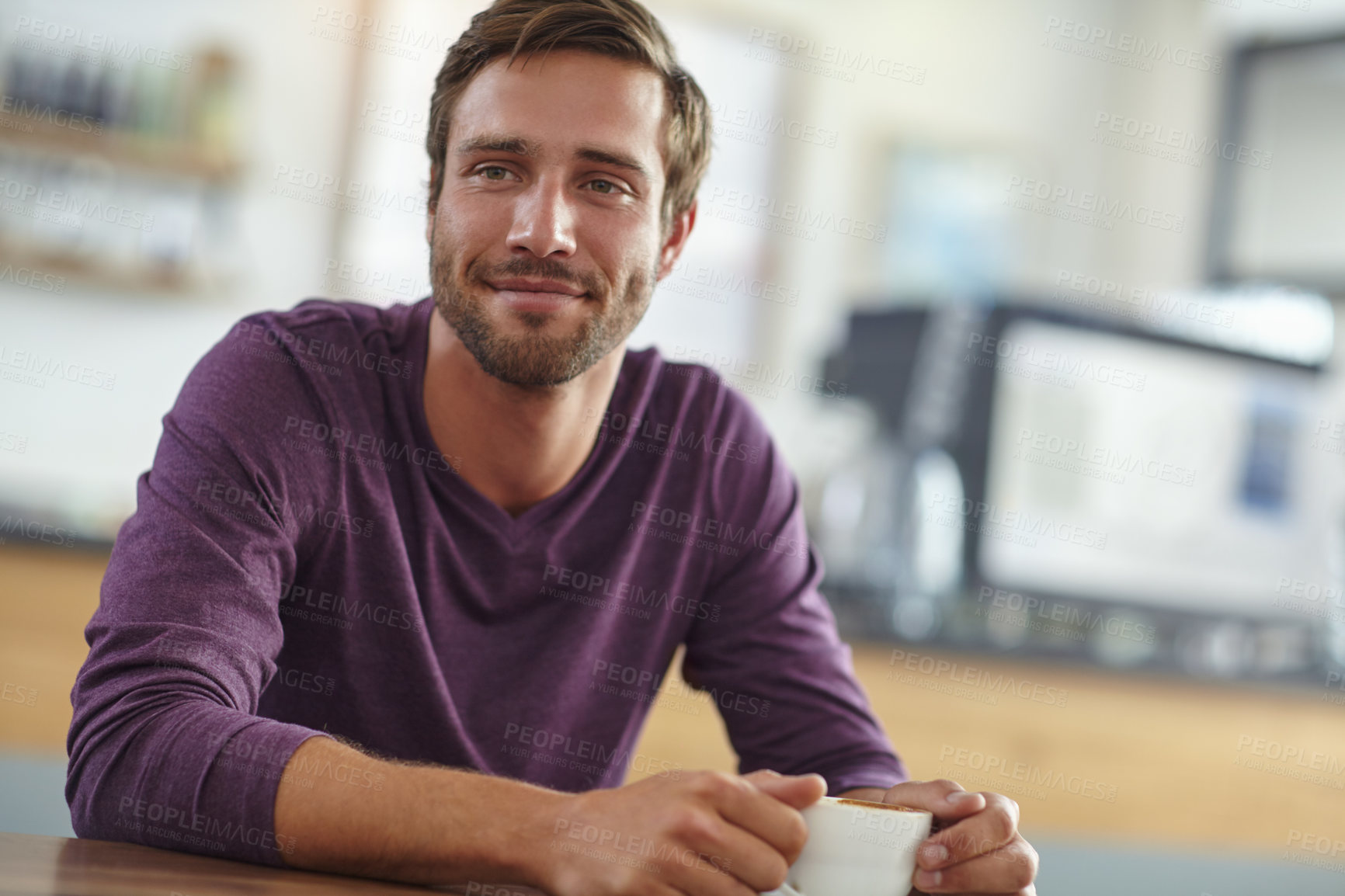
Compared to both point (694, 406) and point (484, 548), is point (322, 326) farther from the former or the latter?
point (694, 406)

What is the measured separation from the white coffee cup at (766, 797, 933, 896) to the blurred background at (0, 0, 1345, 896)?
952mm

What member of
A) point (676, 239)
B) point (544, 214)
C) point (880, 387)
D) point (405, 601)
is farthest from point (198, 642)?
point (880, 387)

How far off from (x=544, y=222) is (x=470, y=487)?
25 cm

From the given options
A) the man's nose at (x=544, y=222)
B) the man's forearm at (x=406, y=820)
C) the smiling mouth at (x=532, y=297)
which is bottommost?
the man's forearm at (x=406, y=820)

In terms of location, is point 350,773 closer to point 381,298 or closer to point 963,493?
point 963,493

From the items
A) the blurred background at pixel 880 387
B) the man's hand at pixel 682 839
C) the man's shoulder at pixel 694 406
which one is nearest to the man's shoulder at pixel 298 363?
the man's shoulder at pixel 694 406

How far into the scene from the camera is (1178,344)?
2.73 m

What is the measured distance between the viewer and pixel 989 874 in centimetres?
86

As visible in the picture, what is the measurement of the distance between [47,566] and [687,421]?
1056 millimetres

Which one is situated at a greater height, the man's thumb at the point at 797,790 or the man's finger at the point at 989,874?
the man's thumb at the point at 797,790

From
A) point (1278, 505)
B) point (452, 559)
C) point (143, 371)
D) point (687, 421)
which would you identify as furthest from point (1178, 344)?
point (143, 371)

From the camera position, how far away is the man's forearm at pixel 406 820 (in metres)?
0.75

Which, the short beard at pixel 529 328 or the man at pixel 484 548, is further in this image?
the short beard at pixel 529 328

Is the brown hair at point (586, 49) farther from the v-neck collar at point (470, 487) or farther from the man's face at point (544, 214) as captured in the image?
the v-neck collar at point (470, 487)
